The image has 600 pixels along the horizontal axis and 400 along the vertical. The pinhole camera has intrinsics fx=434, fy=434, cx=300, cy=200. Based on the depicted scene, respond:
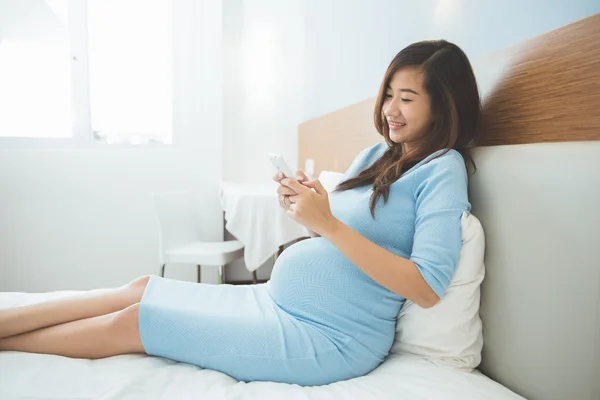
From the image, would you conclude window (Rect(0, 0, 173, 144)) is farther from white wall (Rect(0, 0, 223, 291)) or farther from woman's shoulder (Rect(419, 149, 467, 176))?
woman's shoulder (Rect(419, 149, 467, 176))

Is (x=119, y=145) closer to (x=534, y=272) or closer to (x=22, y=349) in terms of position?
(x=22, y=349)

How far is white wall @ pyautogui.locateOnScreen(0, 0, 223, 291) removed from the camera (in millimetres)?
2762

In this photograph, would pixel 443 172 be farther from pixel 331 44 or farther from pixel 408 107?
pixel 331 44

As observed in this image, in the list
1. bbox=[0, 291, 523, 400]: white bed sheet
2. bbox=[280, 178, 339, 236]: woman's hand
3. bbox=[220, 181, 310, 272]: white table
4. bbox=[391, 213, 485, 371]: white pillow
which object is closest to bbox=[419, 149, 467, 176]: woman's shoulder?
bbox=[391, 213, 485, 371]: white pillow

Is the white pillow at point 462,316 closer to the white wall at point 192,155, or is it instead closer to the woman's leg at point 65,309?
the woman's leg at point 65,309

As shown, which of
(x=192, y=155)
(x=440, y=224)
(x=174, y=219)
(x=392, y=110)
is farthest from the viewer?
(x=192, y=155)

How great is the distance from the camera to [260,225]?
2.38 m

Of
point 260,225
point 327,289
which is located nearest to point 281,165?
point 327,289

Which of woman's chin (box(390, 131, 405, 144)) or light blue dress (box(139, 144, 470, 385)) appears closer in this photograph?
light blue dress (box(139, 144, 470, 385))

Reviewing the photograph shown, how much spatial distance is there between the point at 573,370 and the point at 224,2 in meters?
3.01

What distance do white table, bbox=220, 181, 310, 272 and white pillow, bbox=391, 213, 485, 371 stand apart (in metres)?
1.38

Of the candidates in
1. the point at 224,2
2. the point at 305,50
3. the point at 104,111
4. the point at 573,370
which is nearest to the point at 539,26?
the point at 573,370

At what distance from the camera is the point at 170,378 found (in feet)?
2.96

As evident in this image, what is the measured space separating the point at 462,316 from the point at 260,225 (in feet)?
5.02
